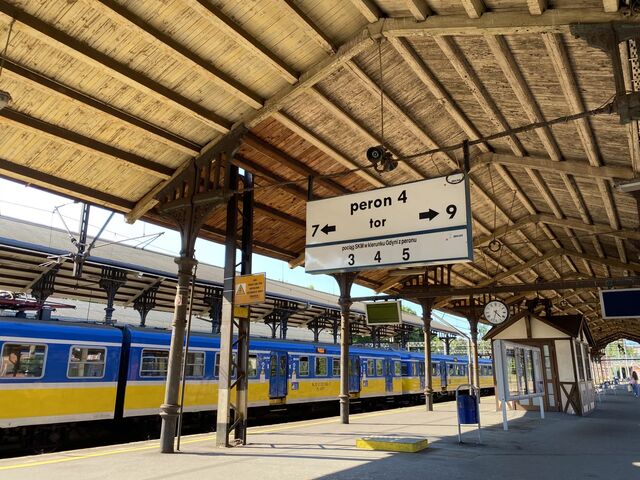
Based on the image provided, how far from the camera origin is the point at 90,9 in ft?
19.7

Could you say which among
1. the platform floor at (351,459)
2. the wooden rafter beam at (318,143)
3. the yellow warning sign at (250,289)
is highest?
the wooden rafter beam at (318,143)

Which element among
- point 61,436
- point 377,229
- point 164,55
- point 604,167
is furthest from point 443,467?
point 61,436

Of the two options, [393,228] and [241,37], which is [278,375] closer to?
[393,228]

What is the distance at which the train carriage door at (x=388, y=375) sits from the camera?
2138 cm

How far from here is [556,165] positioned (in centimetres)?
933

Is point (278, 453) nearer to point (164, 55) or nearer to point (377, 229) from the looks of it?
point (377, 229)

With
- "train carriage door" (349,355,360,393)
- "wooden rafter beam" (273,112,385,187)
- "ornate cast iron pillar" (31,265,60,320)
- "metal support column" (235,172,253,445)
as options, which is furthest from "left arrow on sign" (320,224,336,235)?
"train carriage door" (349,355,360,393)

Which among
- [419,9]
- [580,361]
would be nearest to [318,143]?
[419,9]

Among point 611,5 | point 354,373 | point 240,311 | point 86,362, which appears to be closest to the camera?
point 611,5

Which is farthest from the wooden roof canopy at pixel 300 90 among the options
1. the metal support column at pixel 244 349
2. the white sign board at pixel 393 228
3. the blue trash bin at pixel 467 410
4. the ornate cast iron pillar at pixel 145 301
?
the ornate cast iron pillar at pixel 145 301

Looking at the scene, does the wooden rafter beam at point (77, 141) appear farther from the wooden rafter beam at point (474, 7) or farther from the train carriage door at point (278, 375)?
the train carriage door at point (278, 375)

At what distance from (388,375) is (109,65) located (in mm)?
18385

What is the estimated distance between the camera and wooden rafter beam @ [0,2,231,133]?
5.85 m

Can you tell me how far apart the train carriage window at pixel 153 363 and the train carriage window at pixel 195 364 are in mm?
625
